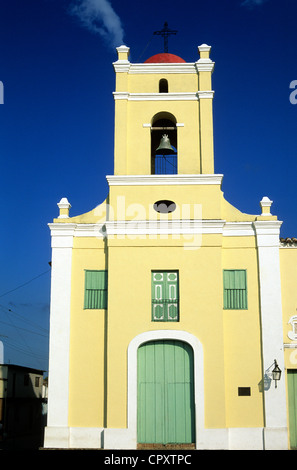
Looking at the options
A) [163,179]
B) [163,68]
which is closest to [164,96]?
[163,68]

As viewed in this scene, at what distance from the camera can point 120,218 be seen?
18109mm

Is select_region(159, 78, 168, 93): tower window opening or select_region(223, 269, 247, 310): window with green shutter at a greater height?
select_region(159, 78, 168, 93): tower window opening

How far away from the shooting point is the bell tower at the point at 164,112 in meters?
18.8

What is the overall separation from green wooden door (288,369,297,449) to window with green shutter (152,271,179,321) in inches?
158

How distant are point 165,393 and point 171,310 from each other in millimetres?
2447

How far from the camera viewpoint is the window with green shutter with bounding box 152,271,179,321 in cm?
1752

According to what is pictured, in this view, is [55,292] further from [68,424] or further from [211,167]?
[211,167]

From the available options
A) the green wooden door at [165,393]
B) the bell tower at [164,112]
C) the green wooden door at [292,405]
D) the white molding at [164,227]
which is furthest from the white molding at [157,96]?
the green wooden door at [292,405]

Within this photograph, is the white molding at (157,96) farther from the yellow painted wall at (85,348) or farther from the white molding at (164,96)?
the yellow painted wall at (85,348)

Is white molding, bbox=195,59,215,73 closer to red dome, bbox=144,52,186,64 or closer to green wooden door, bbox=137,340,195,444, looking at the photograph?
red dome, bbox=144,52,186,64

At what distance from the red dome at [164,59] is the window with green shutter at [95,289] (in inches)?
306

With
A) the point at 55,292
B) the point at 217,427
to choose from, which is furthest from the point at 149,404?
the point at 55,292

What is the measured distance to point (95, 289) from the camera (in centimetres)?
1816

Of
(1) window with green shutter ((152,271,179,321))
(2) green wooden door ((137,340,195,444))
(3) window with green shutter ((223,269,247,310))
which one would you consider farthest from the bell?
(2) green wooden door ((137,340,195,444))
